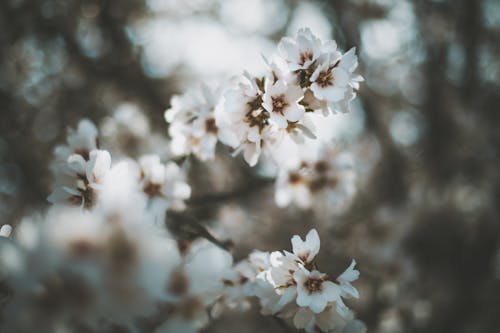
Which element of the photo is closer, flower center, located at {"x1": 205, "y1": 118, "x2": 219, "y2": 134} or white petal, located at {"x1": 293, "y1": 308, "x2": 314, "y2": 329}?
white petal, located at {"x1": 293, "y1": 308, "x2": 314, "y2": 329}

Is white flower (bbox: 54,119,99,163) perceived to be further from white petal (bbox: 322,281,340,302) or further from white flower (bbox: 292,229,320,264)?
white petal (bbox: 322,281,340,302)

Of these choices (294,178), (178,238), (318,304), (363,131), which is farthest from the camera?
(363,131)

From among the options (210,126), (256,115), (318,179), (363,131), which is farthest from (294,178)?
(363,131)

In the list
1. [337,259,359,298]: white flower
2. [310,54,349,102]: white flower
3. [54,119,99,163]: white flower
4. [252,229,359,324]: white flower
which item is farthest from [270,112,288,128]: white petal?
[54,119,99,163]: white flower

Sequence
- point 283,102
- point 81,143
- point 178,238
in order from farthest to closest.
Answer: point 81,143
point 178,238
point 283,102

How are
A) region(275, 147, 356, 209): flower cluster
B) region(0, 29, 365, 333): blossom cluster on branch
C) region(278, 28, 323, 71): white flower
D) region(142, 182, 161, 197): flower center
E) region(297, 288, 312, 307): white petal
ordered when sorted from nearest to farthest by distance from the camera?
region(0, 29, 365, 333): blossom cluster on branch, region(297, 288, 312, 307): white petal, region(278, 28, 323, 71): white flower, region(142, 182, 161, 197): flower center, region(275, 147, 356, 209): flower cluster

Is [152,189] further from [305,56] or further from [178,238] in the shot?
[305,56]

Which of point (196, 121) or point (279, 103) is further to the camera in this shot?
point (196, 121)
